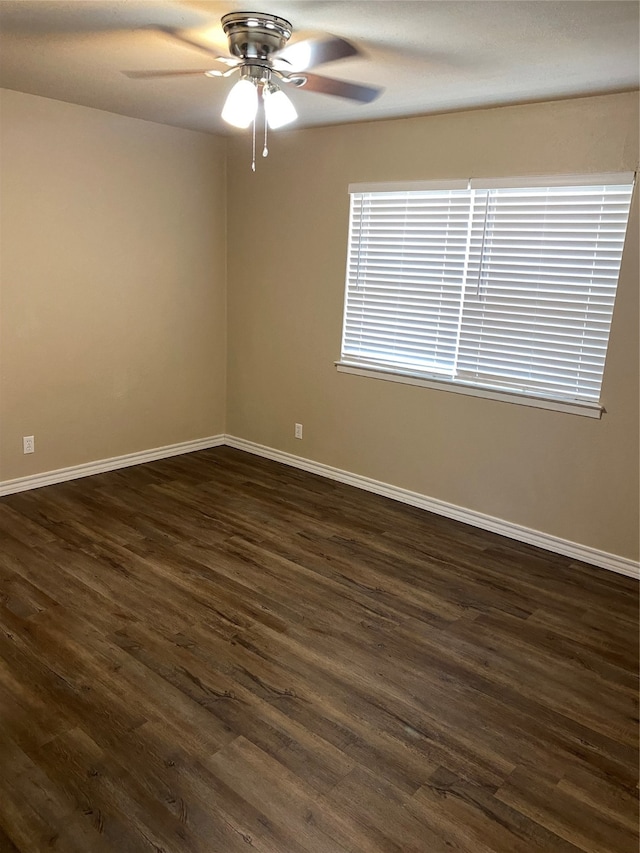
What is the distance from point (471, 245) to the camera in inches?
146

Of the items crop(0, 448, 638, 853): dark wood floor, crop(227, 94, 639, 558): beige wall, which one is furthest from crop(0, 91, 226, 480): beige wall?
crop(0, 448, 638, 853): dark wood floor

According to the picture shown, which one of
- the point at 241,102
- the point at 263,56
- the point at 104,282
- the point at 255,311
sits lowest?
the point at 255,311

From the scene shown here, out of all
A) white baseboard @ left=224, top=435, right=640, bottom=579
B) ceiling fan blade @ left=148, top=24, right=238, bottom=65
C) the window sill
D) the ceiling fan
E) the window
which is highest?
ceiling fan blade @ left=148, top=24, right=238, bottom=65

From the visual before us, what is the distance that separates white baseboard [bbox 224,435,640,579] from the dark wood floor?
9 cm

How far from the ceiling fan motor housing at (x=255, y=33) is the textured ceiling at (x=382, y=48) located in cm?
5

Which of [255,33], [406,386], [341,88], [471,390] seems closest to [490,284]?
[471,390]

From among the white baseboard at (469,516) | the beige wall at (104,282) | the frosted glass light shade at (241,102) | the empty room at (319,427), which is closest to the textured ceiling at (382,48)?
the empty room at (319,427)

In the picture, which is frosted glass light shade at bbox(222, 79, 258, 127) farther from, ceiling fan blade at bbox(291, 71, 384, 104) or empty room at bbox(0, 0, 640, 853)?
ceiling fan blade at bbox(291, 71, 384, 104)

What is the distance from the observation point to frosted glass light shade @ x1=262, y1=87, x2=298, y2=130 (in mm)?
2539

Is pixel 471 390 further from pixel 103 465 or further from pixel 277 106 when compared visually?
pixel 103 465

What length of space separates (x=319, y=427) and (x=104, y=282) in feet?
5.85

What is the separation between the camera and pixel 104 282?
4.29 meters

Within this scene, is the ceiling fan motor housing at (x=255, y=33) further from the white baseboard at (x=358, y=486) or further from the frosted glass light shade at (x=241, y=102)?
the white baseboard at (x=358, y=486)

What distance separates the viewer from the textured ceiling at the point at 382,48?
2.12 m
